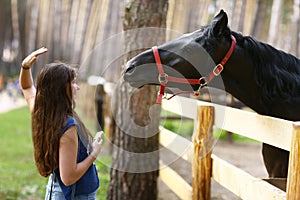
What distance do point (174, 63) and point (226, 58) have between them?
275mm

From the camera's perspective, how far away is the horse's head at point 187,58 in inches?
98.7

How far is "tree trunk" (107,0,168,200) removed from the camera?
3949 millimetres

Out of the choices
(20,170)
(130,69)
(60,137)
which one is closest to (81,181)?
(60,137)

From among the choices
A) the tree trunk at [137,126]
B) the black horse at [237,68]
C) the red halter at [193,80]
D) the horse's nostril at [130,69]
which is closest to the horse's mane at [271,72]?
the black horse at [237,68]

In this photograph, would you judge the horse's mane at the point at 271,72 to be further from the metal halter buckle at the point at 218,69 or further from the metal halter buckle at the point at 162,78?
the metal halter buckle at the point at 162,78

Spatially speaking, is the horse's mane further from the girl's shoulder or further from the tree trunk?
the tree trunk

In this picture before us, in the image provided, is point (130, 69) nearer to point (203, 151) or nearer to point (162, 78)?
point (162, 78)

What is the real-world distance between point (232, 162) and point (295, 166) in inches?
204

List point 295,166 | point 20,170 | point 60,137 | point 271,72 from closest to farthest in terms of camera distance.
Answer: point 295,166, point 60,137, point 271,72, point 20,170

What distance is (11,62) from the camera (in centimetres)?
3070

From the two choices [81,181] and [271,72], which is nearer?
[81,181]

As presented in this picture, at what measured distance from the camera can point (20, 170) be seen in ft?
21.0

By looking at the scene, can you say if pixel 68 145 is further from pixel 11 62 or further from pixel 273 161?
pixel 11 62

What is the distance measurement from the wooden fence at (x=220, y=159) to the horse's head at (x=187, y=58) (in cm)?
43
